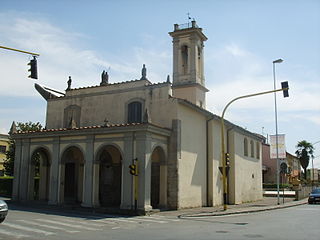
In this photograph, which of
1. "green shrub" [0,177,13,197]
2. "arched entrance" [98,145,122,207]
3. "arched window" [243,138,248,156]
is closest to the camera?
"arched entrance" [98,145,122,207]

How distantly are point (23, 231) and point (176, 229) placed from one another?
5.32 metres

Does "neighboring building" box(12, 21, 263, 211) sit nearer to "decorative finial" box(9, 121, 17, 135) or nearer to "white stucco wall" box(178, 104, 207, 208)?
"white stucco wall" box(178, 104, 207, 208)

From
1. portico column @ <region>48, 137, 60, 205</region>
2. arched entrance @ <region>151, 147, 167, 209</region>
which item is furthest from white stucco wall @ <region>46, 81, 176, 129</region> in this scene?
portico column @ <region>48, 137, 60, 205</region>

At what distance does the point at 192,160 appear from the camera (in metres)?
23.4

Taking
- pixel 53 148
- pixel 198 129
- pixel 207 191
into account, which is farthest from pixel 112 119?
pixel 207 191

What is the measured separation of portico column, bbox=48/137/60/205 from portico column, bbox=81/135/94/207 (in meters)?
2.09

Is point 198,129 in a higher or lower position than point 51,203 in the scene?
higher

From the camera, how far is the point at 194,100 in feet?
99.7

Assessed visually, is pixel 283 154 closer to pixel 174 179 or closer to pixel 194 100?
pixel 194 100

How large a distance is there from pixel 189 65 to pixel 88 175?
14.8 m

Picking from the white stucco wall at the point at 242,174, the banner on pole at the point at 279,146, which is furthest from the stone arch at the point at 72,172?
the banner on pole at the point at 279,146

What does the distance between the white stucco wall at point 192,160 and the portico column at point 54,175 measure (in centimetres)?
738

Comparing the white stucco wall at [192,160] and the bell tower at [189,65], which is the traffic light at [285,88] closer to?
the white stucco wall at [192,160]

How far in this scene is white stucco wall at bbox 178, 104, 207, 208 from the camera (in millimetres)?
22141
